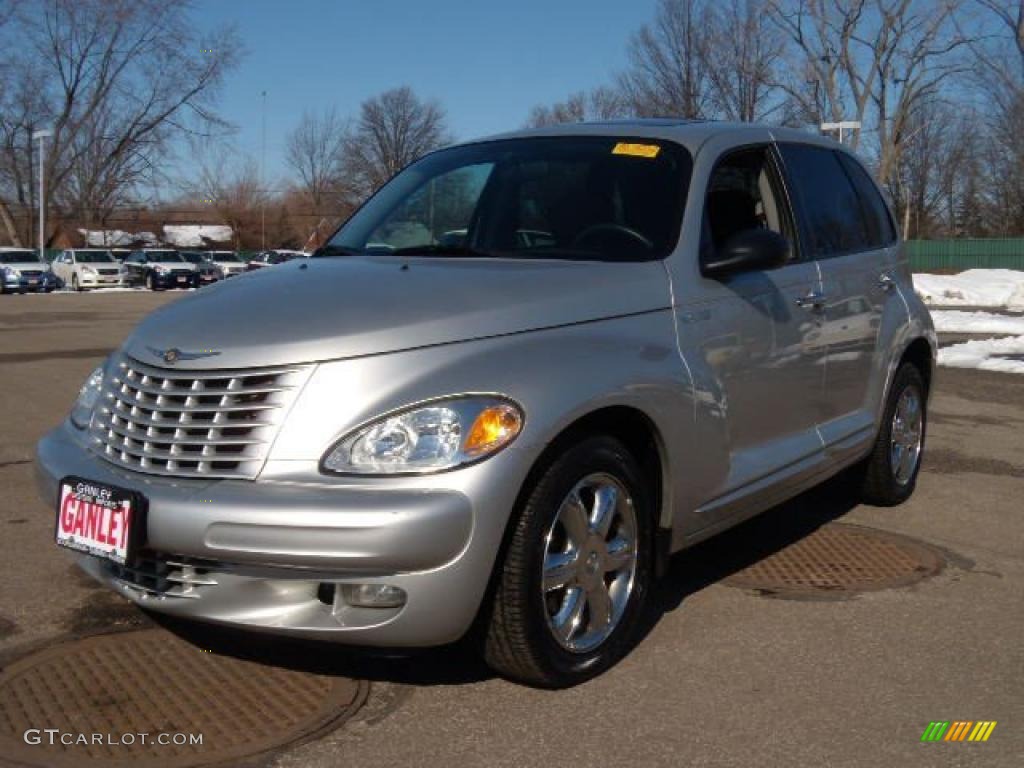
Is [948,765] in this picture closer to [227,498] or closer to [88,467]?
[227,498]

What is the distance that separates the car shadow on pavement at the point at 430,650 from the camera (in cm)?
361

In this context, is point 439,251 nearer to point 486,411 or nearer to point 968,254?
point 486,411

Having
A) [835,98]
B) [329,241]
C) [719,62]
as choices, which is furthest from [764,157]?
[835,98]

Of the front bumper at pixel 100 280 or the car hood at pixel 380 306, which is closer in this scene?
the car hood at pixel 380 306

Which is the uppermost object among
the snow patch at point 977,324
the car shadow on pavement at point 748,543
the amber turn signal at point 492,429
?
the amber turn signal at point 492,429

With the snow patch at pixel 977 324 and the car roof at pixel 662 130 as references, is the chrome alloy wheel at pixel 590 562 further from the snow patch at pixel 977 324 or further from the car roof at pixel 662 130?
the snow patch at pixel 977 324

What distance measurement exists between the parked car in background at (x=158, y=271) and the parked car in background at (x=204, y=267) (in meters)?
0.20

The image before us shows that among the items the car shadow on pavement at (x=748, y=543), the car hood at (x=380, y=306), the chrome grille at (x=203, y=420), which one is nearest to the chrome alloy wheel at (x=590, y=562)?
the car shadow on pavement at (x=748, y=543)

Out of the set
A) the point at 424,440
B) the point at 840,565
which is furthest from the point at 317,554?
the point at 840,565

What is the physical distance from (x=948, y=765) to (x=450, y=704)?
4.69 feet

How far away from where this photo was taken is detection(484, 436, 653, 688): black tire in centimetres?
324

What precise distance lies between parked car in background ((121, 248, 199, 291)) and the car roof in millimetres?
38716

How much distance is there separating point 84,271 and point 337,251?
1578 inches

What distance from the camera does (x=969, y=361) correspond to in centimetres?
1262
